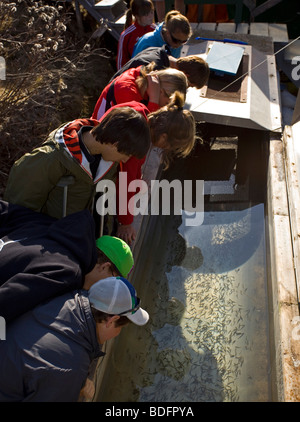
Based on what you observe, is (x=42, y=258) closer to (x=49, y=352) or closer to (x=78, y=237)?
(x=78, y=237)

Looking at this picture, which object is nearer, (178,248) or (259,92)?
Result: (178,248)

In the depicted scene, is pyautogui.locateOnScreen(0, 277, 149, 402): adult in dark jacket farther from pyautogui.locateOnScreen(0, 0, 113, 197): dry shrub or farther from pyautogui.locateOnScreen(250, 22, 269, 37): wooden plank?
pyautogui.locateOnScreen(250, 22, 269, 37): wooden plank

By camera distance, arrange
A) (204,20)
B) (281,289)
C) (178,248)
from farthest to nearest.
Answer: (204,20)
(178,248)
(281,289)

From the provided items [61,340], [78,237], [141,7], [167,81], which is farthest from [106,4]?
[61,340]

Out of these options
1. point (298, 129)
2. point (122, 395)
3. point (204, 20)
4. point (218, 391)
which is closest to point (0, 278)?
point (122, 395)

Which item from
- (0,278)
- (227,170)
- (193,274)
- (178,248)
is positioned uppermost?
(227,170)

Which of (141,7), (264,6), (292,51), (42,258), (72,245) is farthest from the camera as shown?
(264,6)

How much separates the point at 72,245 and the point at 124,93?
129cm

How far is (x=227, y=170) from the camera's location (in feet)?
13.7

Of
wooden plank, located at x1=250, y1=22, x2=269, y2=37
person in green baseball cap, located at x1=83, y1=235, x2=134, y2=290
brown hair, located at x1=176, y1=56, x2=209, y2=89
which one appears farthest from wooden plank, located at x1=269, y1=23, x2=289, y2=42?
person in green baseball cap, located at x1=83, y1=235, x2=134, y2=290

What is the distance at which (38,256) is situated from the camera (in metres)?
1.87

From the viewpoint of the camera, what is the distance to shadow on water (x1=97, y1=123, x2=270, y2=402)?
2.59m

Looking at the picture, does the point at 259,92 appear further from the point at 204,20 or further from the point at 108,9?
the point at 204,20

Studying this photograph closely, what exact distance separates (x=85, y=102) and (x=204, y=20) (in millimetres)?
3308
